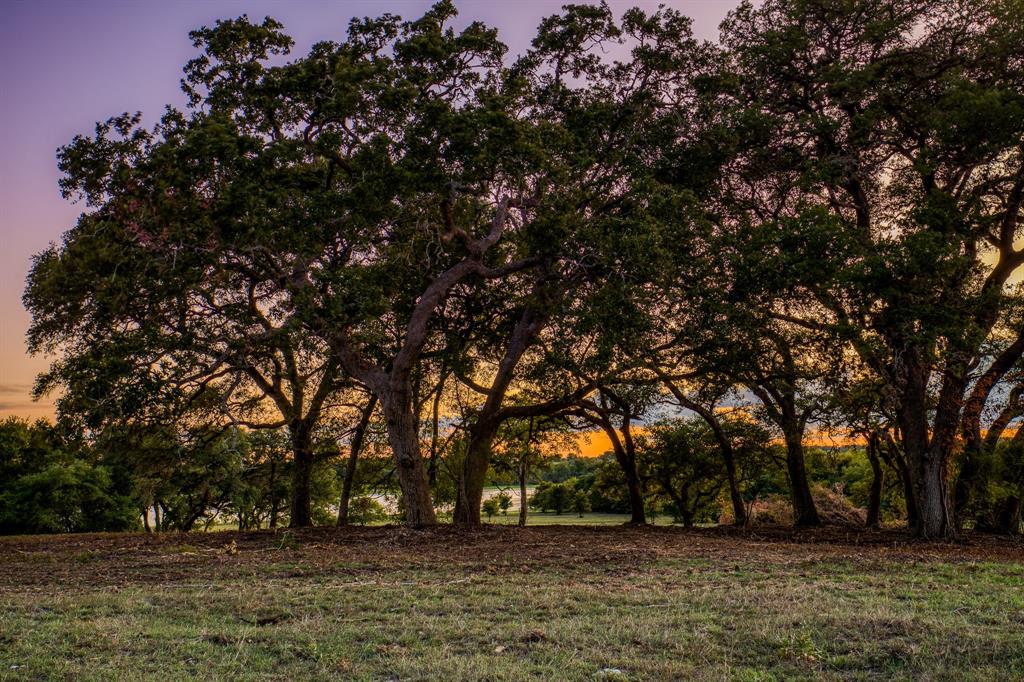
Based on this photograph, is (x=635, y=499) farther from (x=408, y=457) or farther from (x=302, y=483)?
(x=302, y=483)

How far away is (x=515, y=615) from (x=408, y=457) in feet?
30.1

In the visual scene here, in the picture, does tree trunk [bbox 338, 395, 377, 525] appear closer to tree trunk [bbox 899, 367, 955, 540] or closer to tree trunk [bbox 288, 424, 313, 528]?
tree trunk [bbox 288, 424, 313, 528]

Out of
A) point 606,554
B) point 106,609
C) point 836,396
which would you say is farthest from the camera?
point 836,396

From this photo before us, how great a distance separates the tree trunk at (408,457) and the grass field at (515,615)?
147 inches

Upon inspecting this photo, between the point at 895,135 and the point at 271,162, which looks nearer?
the point at 271,162

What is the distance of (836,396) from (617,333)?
648 cm

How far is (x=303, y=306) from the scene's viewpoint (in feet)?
42.4

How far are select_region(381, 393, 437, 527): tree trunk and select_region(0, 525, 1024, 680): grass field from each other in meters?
3.73

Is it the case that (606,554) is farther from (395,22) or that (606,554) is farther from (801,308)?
(395,22)

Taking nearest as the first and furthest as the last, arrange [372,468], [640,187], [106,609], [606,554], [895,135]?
[106,609], [606,554], [640,187], [895,135], [372,468]

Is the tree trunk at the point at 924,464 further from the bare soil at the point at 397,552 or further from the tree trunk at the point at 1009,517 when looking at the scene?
the tree trunk at the point at 1009,517

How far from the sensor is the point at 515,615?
684 centimetres

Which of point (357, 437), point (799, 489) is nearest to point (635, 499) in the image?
point (799, 489)

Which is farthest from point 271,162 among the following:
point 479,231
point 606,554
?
point 606,554
